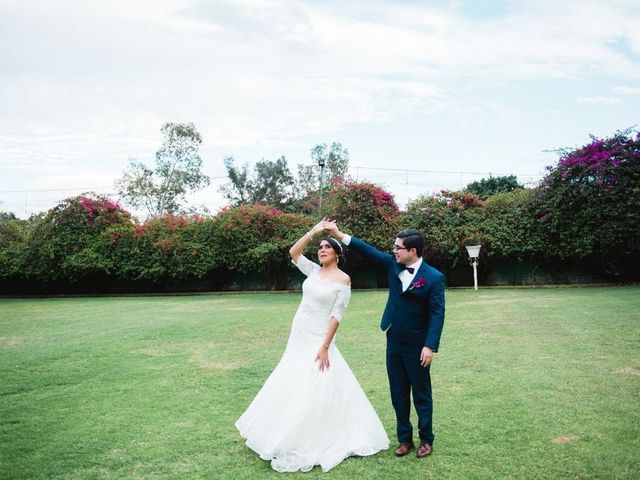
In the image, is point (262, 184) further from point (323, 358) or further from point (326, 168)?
point (323, 358)

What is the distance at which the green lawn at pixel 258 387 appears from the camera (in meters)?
4.72

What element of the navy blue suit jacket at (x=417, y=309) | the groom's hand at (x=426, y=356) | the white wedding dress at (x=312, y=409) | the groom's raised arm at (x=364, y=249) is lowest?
the white wedding dress at (x=312, y=409)

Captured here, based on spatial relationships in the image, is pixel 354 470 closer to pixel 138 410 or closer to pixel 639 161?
pixel 138 410

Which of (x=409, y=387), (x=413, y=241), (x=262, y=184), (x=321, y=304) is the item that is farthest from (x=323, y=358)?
(x=262, y=184)

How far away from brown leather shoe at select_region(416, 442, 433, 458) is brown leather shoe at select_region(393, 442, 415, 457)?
114mm

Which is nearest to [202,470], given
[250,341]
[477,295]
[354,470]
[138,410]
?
[354,470]

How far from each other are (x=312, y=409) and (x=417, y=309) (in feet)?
4.13

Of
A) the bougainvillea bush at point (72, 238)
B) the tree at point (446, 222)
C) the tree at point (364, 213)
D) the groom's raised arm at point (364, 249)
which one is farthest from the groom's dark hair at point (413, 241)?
the bougainvillea bush at point (72, 238)

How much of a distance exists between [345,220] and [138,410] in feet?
59.8

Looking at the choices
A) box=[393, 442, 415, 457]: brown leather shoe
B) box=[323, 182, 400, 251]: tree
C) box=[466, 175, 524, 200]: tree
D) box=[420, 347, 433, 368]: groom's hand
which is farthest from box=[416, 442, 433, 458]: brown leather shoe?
box=[466, 175, 524, 200]: tree

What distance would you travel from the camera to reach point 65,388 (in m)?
7.61

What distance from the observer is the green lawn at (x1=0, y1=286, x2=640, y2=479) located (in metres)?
4.72

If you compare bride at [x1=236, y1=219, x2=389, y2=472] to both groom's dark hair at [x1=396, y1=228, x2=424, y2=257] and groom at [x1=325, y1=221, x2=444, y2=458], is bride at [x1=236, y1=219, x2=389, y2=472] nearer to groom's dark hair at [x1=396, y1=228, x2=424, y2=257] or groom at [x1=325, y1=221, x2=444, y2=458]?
groom at [x1=325, y1=221, x2=444, y2=458]

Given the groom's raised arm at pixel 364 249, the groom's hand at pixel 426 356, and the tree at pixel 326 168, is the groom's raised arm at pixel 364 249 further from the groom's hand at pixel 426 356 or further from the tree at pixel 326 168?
the tree at pixel 326 168
